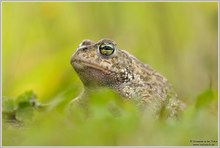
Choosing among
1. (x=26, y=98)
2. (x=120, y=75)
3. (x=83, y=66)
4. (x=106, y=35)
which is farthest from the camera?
(x=106, y=35)

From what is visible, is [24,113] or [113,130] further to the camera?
[24,113]

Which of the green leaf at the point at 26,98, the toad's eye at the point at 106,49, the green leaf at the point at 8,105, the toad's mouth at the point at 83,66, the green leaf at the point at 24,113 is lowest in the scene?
the green leaf at the point at 24,113

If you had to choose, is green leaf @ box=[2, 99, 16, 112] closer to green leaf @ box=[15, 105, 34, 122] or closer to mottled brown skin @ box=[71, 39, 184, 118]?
green leaf @ box=[15, 105, 34, 122]

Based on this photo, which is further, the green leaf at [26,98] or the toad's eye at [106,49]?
the toad's eye at [106,49]

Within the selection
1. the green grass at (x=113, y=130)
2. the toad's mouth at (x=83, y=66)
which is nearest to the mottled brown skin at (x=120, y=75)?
the toad's mouth at (x=83, y=66)

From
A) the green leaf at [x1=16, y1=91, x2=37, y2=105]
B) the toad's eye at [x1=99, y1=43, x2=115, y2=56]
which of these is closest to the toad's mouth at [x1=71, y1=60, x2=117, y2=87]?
the toad's eye at [x1=99, y1=43, x2=115, y2=56]

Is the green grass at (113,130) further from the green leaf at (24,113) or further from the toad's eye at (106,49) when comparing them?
the toad's eye at (106,49)

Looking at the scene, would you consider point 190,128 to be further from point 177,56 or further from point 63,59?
point 63,59

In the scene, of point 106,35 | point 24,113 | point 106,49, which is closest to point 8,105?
point 24,113

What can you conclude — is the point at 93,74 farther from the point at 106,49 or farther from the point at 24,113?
the point at 24,113
